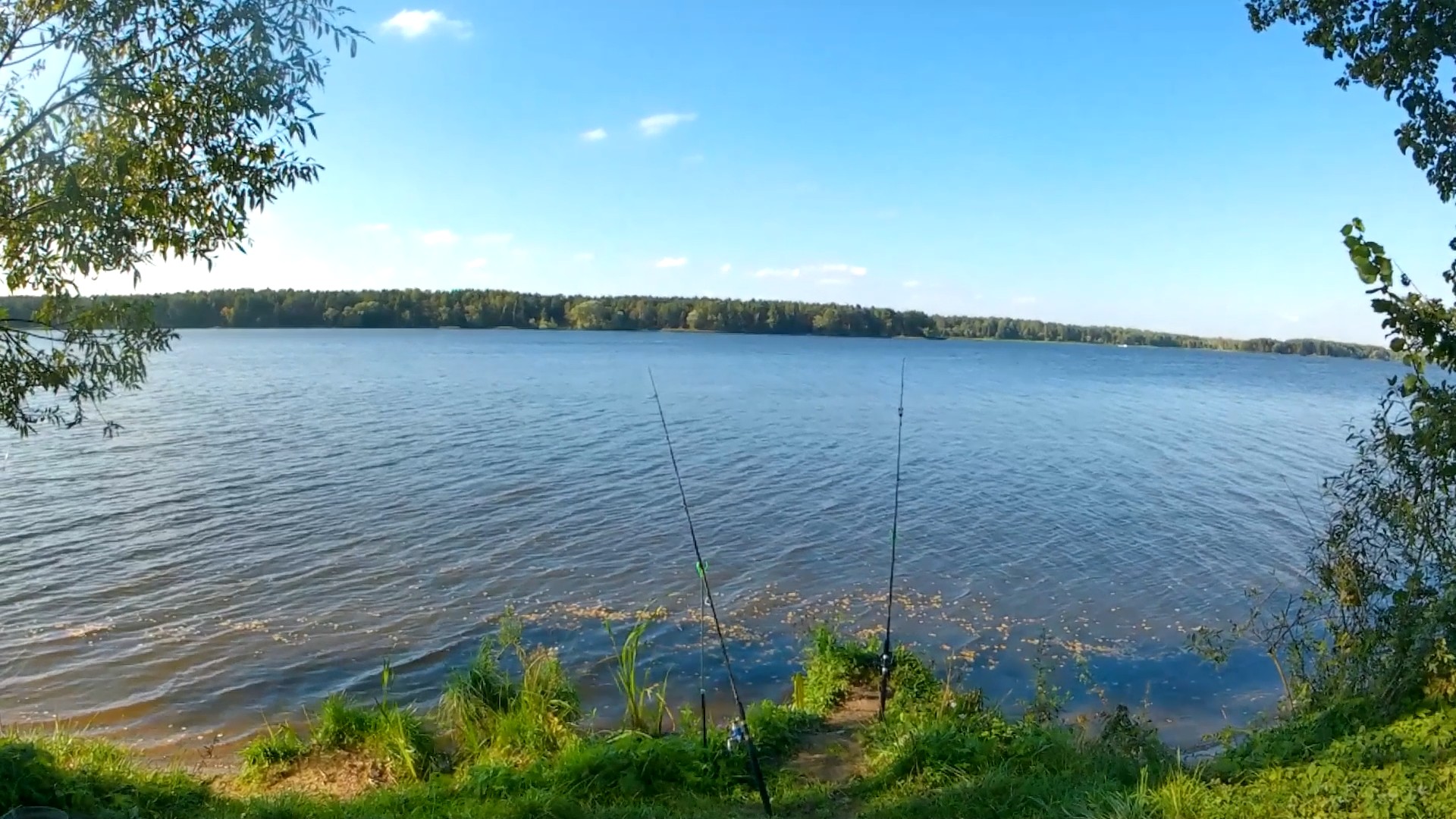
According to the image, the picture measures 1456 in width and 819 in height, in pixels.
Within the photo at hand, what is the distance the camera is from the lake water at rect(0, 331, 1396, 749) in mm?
11172

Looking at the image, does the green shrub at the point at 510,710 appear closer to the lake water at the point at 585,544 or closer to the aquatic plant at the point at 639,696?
the aquatic plant at the point at 639,696

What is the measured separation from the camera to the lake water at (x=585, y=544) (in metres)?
11.2

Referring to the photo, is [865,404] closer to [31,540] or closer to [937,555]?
[937,555]

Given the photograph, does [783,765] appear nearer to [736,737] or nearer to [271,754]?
[736,737]

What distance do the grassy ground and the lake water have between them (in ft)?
4.83

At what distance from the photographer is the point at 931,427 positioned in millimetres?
33625

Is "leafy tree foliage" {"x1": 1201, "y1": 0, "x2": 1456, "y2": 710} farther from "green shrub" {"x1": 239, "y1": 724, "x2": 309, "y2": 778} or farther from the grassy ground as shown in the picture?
"green shrub" {"x1": 239, "y1": 724, "x2": 309, "y2": 778}

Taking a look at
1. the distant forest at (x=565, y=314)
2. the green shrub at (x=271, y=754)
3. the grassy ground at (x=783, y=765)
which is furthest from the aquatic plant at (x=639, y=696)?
the distant forest at (x=565, y=314)

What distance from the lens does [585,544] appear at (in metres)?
16.5

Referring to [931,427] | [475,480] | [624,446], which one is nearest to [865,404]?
[931,427]

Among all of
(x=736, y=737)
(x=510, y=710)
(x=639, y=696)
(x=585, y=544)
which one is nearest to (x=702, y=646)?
(x=639, y=696)

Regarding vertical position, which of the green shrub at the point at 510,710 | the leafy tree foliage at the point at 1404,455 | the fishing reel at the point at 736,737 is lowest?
the green shrub at the point at 510,710

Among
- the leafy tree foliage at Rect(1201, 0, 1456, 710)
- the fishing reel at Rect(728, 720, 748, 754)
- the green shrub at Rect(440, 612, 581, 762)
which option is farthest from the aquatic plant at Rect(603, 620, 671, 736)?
the leafy tree foliage at Rect(1201, 0, 1456, 710)

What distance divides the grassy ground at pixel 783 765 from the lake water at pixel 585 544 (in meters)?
1.47
